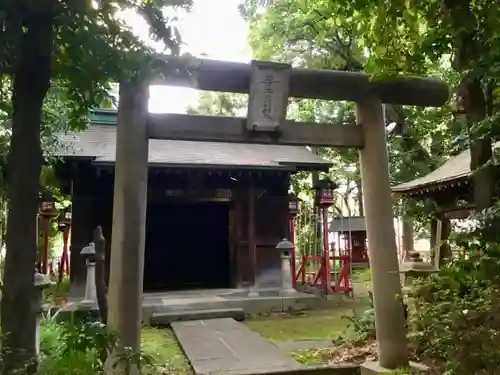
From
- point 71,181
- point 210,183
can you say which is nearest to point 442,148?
point 210,183

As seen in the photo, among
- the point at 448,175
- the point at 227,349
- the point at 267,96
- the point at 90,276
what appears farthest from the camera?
the point at 90,276

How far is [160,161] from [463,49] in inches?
291

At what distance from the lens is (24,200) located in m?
2.32

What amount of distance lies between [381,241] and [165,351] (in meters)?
3.51

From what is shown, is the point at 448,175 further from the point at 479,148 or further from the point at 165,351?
the point at 165,351

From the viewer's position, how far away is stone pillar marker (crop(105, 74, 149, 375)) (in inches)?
180

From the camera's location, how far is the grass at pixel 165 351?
5921 millimetres

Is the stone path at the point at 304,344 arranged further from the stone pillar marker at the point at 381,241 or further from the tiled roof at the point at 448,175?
the tiled roof at the point at 448,175

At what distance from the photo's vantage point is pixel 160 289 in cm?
1275

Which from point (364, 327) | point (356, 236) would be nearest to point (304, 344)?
point (364, 327)

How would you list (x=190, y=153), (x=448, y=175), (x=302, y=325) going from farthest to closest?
(x=190, y=153) → (x=448, y=175) → (x=302, y=325)

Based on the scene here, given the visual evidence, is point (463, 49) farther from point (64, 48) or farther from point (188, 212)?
point (188, 212)

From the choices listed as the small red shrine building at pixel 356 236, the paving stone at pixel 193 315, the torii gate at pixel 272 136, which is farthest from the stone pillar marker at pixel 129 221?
the small red shrine building at pixel 356 236

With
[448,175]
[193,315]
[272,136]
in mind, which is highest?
[448,175]
